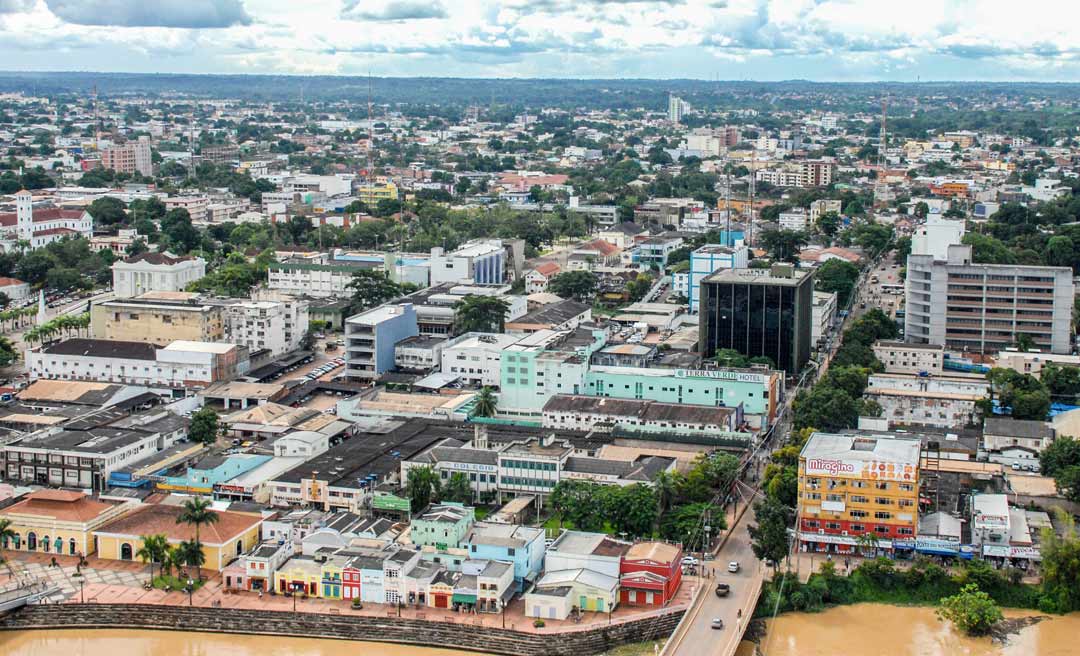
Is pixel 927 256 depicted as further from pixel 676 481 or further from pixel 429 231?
pixel 429 231

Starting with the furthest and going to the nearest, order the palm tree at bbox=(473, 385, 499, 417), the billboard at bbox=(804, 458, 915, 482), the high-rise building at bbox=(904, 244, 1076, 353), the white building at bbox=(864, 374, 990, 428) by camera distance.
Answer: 1. the high-rise building at bbox=(904, 244, 1076, 353)
2. the white building at bbox=(864, 374, 990, 428)
3. the palm tree at bbox=(473, 385, 499, 417)
4. the billboard at bbox=(804, 458, 915, 482)

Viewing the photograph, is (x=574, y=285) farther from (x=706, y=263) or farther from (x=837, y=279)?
(x=837, y=279)

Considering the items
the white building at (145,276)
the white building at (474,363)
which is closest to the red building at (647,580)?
the white building at (474,363)

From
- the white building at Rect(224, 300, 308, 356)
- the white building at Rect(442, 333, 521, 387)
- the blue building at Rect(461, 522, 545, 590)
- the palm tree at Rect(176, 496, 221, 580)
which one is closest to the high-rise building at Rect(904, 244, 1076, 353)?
the white building at Rect(442, 333, 521, 387)

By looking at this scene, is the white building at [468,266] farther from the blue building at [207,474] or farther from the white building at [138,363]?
the blue building at [207,474]

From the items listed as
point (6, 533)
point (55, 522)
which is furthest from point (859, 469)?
point (6, 533)

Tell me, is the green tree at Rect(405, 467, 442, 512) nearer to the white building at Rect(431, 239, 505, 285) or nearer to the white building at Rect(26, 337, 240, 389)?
the white building at Rect(26, 337, 240, 389)

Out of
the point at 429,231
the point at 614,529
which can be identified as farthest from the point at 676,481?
the point at 429,231
